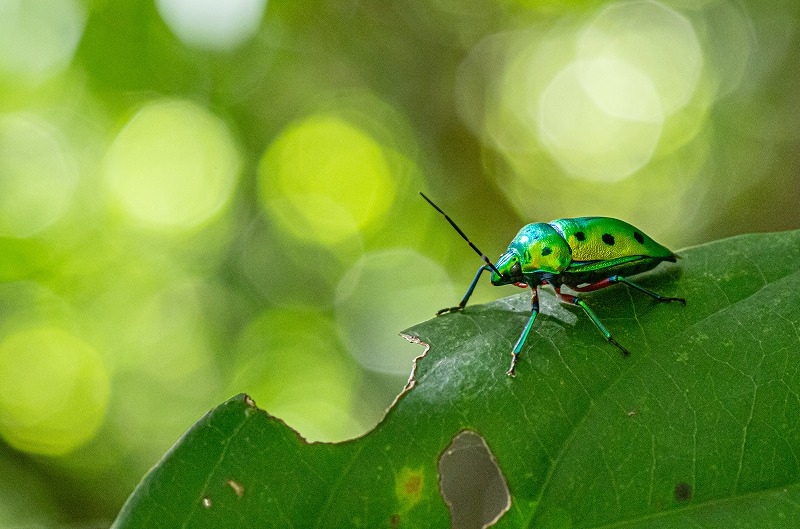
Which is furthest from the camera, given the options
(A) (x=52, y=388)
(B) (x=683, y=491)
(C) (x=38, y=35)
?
(A) (x=52, y=388)

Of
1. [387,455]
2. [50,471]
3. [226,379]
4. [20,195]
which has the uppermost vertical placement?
[20,195]

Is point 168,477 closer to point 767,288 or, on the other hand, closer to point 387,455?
point 387,455

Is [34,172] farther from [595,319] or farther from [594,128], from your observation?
[595,319]

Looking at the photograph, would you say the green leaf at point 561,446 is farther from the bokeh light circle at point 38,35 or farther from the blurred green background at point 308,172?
the bokeh light circle at point 38,35

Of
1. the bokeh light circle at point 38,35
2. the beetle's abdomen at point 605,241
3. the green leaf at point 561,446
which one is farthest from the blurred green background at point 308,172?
the green leaf at point 561,446

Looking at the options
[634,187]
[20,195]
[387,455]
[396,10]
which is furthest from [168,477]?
[634,187]

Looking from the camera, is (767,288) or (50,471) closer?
(767,288)

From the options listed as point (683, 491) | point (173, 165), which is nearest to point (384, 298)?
point (173, 165)
